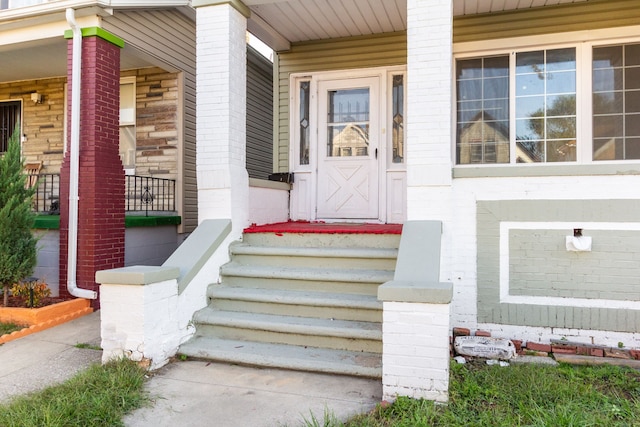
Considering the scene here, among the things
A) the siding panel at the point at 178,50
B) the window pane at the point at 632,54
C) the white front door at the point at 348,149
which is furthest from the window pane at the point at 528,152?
the siding panel at the point at 178,50

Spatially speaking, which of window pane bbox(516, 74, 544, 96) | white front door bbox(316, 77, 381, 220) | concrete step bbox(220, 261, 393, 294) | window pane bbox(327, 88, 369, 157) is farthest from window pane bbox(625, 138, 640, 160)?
concrete step bbox(220, 261, 393, 294)

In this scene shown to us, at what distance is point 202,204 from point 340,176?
2216 mm

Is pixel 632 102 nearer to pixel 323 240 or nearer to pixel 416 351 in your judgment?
pixel 323 240

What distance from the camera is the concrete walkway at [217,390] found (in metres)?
2.75

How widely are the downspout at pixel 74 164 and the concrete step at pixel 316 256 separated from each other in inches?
81.5

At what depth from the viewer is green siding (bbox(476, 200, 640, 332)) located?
3.86 meters

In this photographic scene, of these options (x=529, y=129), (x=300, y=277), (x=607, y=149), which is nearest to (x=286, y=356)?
(x=300, y=277)

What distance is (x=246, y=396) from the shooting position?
9.94 feet

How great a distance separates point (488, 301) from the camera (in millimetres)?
4145

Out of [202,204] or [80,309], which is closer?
[202,204]

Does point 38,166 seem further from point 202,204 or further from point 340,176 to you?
point 340,176

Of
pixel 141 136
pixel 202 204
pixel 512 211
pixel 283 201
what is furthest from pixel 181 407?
pixel 141 136

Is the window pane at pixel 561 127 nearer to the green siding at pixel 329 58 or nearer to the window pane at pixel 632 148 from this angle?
the window pane at pixel 632 148

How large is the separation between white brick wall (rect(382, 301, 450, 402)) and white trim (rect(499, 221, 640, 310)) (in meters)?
1.55
